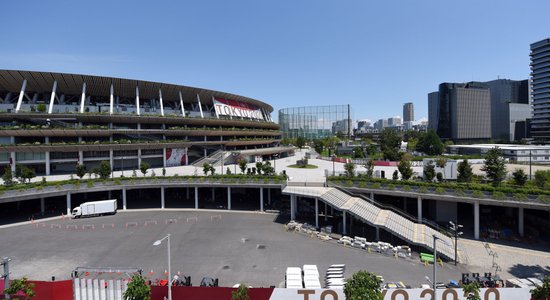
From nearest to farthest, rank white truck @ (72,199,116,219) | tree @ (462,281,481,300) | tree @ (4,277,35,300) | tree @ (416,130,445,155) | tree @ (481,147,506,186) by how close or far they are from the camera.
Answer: tree @ (462,281,481,300) → tree @ (4,277,35,300) → tree @ (481,147,506,186) → white truck @ (72,199,116,219) → tree @ (416,130,445,155)

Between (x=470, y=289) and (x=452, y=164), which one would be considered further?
(x=452, y=164)

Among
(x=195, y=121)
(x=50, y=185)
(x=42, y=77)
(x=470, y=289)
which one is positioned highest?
(x=42, y=77)

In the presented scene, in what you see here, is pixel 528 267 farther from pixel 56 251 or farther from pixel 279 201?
pixel 56 251

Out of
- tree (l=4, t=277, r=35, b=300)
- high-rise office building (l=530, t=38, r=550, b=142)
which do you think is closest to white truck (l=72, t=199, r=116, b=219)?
tree (l=4, t=277, r=35, b=300)

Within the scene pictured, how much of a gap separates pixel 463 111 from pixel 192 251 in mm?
193114

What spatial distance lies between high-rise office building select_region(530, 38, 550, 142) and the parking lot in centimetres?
16217

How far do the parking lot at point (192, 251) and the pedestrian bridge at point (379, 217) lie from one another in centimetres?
346

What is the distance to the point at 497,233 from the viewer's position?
30594 mm

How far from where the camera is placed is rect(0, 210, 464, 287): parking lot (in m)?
21.8

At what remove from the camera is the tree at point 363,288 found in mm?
14594

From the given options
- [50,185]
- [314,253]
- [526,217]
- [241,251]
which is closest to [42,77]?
[50,185]

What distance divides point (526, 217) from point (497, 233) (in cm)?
746

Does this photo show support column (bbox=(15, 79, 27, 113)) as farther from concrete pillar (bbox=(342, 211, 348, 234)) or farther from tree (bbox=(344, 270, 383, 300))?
tree (bbox=(344, 270, 383, 300))

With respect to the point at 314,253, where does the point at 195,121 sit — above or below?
above
